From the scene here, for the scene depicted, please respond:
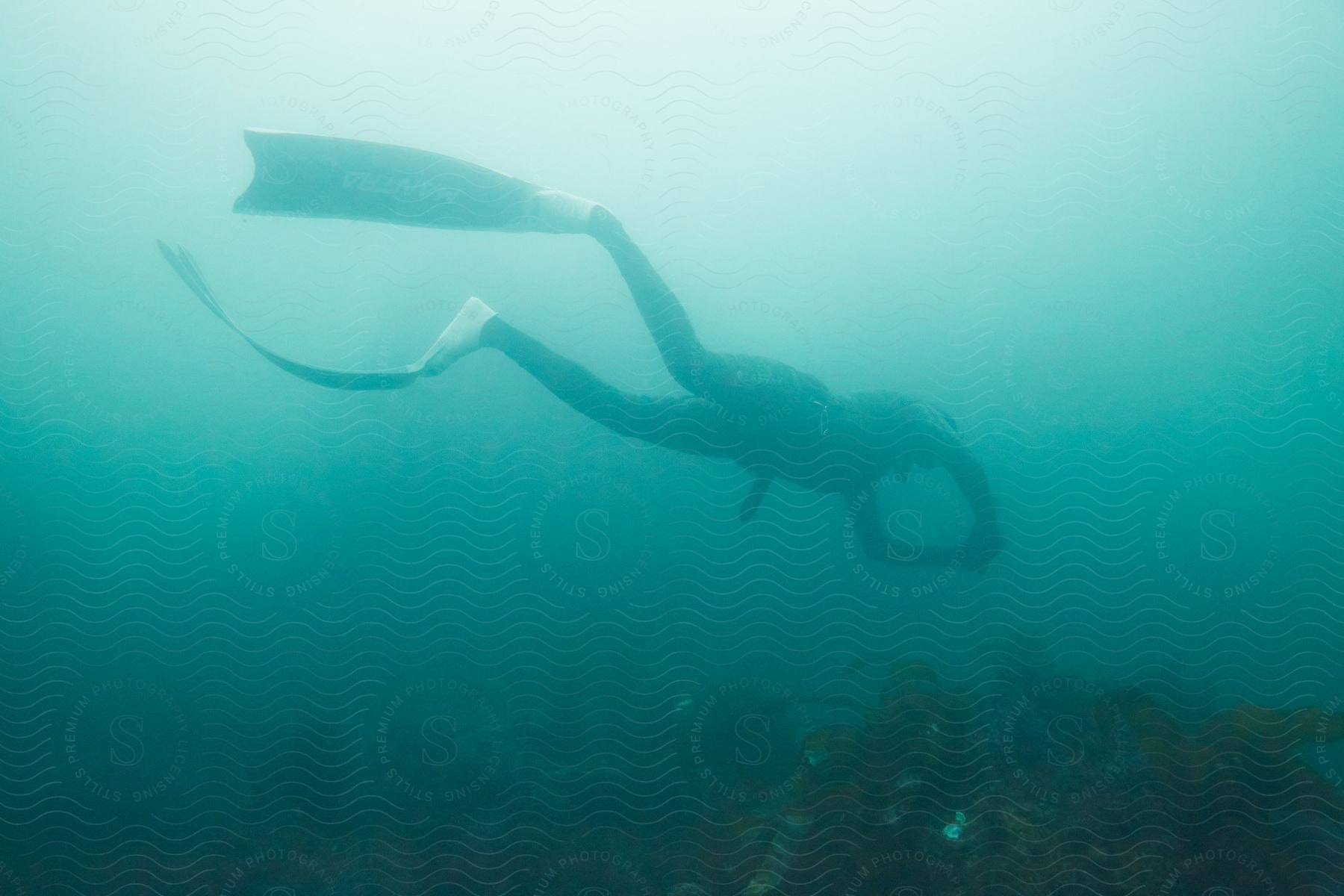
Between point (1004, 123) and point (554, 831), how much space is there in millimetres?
1613

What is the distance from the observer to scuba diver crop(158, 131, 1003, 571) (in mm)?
1404

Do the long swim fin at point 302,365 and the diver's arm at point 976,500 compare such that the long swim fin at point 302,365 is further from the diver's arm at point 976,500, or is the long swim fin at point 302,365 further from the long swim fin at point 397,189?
the diver's arm at point 976,500

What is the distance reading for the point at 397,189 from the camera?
1.41 metres

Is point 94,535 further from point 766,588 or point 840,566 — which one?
point 840,566

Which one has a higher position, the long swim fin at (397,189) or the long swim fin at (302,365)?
the long swim fin at (397,189)

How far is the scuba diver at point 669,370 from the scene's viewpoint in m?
1.40

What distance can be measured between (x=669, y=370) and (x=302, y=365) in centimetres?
70

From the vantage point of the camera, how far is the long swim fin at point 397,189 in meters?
1.40

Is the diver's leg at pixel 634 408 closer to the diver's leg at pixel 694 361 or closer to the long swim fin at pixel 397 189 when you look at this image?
the diver's leg at pixel 694 361

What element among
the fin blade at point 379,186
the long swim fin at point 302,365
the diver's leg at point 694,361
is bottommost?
the long swim fin at point 302,365

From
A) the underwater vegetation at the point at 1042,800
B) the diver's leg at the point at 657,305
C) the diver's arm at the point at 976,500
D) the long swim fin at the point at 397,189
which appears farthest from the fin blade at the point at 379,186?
the underwater vegetation at the point at 1042,800

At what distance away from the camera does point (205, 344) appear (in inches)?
56.7

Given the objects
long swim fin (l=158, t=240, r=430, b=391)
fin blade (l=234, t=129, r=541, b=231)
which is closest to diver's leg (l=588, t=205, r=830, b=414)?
fin blade (l=234, t=129, r=541, b=231)

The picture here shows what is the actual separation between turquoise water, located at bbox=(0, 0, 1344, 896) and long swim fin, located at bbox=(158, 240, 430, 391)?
0.03 m
